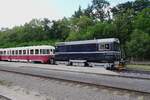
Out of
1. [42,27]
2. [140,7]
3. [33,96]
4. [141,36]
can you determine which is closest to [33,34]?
[42,27]

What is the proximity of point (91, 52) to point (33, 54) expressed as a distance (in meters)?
14.8

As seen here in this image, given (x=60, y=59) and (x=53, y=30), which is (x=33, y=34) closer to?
(x=53, y=30)

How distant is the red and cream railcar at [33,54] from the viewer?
4488 centimetres

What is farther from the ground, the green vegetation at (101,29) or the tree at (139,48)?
the green vegetation at (101,29)

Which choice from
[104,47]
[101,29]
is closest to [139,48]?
[104,47]

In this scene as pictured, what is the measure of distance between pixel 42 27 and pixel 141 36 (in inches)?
2498

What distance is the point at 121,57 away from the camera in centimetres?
3300

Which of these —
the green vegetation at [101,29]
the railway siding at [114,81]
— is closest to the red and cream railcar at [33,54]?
the green vegetation at [101,29]

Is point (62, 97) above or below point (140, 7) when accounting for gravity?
below

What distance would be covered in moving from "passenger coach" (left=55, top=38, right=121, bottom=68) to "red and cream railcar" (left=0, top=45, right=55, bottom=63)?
150 inches

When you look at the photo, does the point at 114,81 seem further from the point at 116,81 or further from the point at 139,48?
the point at 139,48

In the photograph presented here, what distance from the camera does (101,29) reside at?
192ft

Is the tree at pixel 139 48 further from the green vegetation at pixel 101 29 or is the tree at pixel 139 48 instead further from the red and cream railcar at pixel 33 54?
the red and cream railcar at pixel 33 54

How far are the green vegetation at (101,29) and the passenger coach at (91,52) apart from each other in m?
10.6
